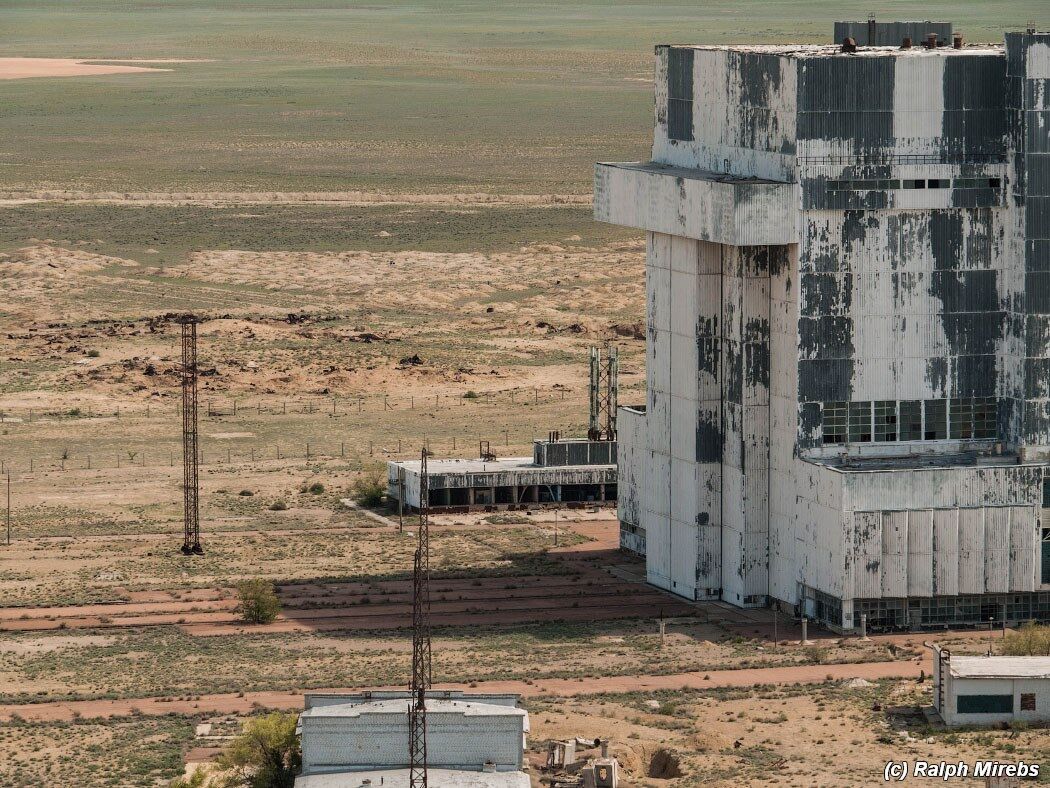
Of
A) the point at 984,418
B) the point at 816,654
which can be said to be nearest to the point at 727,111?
the point at 984,418

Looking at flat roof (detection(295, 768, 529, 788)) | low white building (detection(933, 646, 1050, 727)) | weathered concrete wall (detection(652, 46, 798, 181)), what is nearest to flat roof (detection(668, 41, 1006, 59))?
weathered concrete wall (detection(652, 46, 798, 181))

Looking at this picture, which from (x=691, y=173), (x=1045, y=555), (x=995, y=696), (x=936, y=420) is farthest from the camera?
(x=691, y=173)

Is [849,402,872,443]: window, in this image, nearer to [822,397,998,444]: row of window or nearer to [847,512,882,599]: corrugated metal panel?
[822,397,998,444]: row of window

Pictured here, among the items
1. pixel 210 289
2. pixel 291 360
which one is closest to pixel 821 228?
pixel 291 360

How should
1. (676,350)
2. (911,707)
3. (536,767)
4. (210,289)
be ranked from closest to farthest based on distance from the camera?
(536,767), (911,707), (676,350), (210,289)

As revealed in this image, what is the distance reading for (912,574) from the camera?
85688 mm

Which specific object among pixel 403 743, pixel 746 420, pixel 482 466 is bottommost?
pixel 403 743

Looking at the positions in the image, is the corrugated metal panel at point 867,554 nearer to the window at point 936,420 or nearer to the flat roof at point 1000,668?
the window at point 936,420

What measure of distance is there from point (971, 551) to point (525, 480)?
27540 mm

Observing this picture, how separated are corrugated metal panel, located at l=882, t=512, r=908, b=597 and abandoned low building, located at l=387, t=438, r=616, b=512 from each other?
84.4ft

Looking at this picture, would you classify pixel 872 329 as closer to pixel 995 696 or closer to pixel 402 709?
pixel 995 696

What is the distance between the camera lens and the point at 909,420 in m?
88.6

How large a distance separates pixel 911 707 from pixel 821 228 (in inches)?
722

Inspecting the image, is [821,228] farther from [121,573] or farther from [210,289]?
[210,289]
